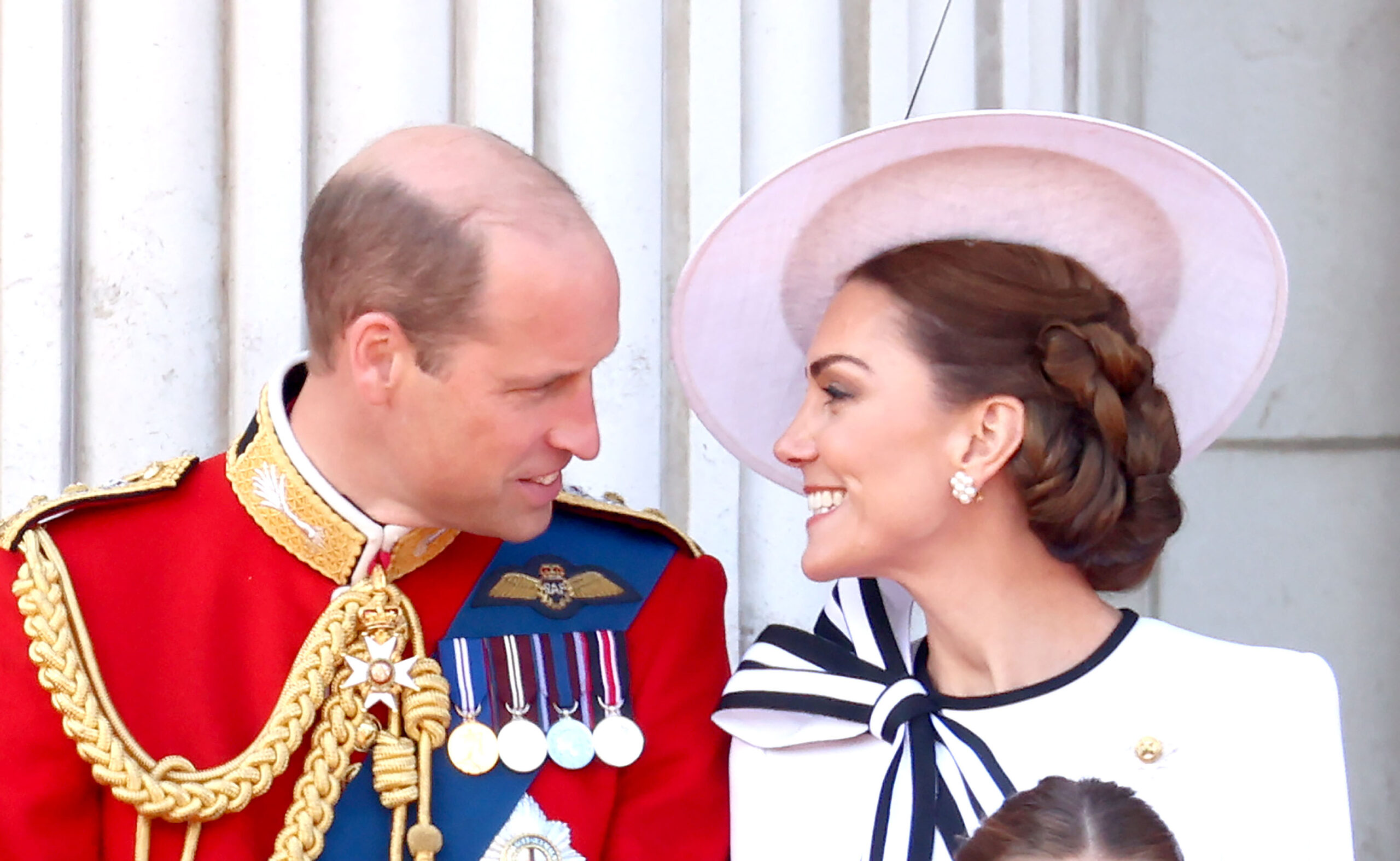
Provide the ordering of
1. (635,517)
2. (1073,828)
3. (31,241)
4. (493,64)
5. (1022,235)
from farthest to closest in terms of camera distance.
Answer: (493,64) → (31,241) → (635,517) → (1022,235) → (1073,828)

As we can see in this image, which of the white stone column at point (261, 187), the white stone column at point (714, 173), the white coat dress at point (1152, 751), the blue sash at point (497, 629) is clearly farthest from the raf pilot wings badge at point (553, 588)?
the white stone column at point (714, 173)

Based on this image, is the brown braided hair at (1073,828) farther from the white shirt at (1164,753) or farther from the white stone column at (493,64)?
the white stone column at (493,64)

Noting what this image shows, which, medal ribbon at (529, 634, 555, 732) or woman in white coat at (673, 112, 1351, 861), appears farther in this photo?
medal ribbon at (529, 634, 555, 732)

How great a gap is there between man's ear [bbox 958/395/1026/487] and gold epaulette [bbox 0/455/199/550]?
3.00ft

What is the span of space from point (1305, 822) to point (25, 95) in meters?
2.01

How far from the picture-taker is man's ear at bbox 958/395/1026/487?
1998 millimetres

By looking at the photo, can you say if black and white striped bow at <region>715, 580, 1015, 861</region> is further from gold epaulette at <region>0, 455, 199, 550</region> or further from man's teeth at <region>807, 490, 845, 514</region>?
gold epaulette at <region>0, 455, 199, 550</region>

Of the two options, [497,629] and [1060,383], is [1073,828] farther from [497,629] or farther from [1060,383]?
[497,629]

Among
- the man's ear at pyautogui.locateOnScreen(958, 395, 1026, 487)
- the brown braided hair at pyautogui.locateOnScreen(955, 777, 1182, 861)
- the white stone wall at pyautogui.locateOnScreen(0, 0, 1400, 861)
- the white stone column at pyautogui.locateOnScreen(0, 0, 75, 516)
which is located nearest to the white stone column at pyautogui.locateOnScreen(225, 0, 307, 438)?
the white stone wall at pyautogui.locateOnScreen(0, 0, 1400, 861)

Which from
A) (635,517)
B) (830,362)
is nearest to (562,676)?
(635,517)

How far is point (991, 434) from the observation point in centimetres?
201

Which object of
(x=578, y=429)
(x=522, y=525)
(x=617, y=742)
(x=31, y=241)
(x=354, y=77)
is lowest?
(x=617, y=742)

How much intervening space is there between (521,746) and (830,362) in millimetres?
567

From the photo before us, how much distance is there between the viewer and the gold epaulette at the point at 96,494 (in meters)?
1.94
